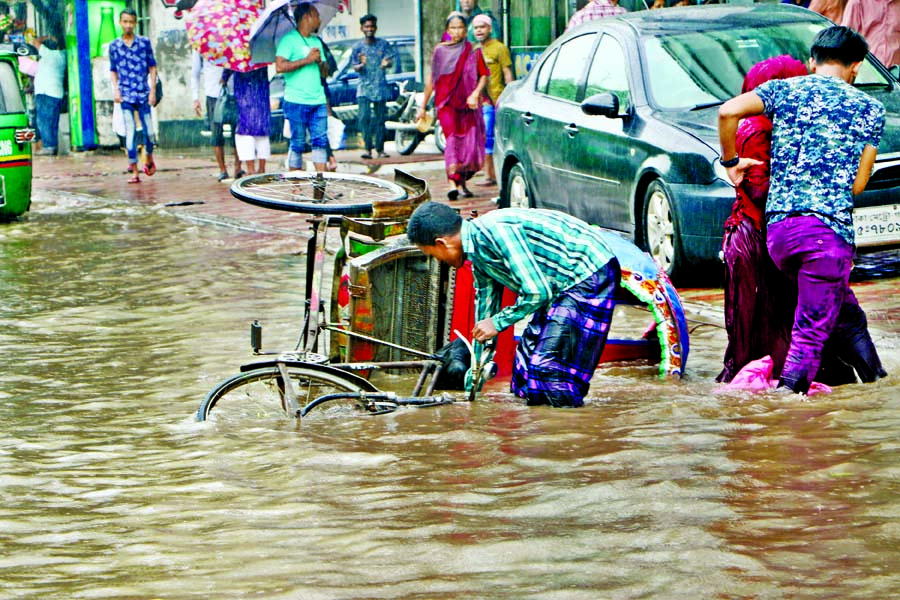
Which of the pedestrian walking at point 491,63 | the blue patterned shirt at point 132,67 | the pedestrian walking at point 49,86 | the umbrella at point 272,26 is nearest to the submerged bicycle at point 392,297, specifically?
the pedestrian walking at point 491,63

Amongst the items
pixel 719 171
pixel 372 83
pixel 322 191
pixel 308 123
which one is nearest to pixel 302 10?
pixel 308 123

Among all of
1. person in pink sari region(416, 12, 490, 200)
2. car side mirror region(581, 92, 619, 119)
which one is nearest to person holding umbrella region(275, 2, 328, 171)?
person in pink sari region(416, 12, 490, 200)

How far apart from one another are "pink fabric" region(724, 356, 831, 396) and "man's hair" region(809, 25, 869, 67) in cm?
141

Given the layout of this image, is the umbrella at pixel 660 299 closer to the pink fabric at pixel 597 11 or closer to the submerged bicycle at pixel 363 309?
the submerged bicycle at pixel 363 309

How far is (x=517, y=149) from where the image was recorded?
12797 millimetres

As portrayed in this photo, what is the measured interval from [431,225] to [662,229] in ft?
14.3

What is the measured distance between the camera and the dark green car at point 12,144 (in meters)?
16.1

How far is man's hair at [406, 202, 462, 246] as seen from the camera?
6418 mm

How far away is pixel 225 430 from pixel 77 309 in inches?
168

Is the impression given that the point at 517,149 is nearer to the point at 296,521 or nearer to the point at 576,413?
the point at 576,413

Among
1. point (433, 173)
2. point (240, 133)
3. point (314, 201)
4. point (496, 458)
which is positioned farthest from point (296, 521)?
point (433, 173)

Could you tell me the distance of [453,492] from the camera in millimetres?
5574

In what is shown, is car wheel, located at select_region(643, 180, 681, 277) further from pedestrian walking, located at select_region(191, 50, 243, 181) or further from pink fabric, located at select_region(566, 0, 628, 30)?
pedestrian walking, located at select_region(191, 50, 243, 181)

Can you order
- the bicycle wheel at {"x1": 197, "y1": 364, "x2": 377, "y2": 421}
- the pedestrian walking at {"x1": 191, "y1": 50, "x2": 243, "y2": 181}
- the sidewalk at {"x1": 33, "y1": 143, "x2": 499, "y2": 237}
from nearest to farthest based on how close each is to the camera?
the bicycle wheel at {"x1": 197, "y1": 364, "x2": 377, "y2": 421}, the sidewalk at {"x1": 33, "y1": 143, "x2": 499, "y2": 237}, the pedestrian walking at {"x1": 191, "y1": 50, "x2": 243, "y2": 181}
